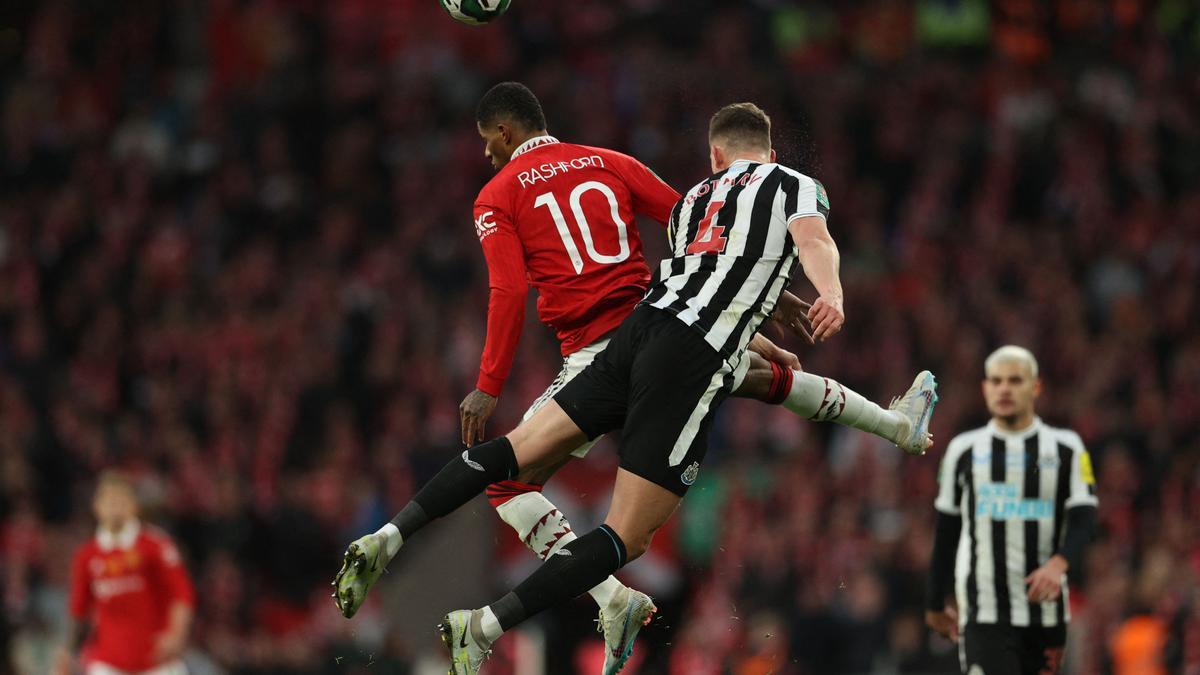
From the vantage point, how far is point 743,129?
23.6ft

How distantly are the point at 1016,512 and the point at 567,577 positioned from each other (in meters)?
2.86

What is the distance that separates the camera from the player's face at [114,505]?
11453 mm

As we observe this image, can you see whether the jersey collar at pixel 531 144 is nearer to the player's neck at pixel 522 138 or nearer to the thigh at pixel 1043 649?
the player's neck at pixel 522 138

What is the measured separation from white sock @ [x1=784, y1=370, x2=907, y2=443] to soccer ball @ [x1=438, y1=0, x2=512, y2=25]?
6.96 feet

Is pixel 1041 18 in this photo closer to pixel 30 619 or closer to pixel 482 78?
pixel 482 78

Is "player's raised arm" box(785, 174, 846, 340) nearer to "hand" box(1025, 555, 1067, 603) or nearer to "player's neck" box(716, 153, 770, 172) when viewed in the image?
"player's neck" box(716, 153, 770, 172)

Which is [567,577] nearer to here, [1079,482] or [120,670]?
[1079,482]

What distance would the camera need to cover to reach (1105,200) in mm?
16578

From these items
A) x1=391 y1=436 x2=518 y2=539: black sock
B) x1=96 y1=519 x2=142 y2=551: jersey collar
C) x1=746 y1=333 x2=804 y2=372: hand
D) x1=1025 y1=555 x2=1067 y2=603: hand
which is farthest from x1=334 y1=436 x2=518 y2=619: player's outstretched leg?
x1=96 y1=519 x2=142 y2=551: jersey collar

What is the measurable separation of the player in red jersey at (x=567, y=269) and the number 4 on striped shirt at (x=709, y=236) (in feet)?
1.71

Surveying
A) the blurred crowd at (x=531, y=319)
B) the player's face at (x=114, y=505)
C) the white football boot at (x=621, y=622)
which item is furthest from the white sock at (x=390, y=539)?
the player's face at (x=114, y=505)

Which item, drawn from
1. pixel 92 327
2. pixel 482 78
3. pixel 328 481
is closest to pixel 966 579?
pixel 328 481

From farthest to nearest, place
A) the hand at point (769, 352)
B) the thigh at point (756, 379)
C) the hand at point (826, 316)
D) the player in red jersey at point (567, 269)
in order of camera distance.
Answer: the hand at point (769, 352) → the thigh at point (756, 379) → the player in red jersey at point (567, 269) → the hand at point (826, 316)

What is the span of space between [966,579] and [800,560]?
384 cm
